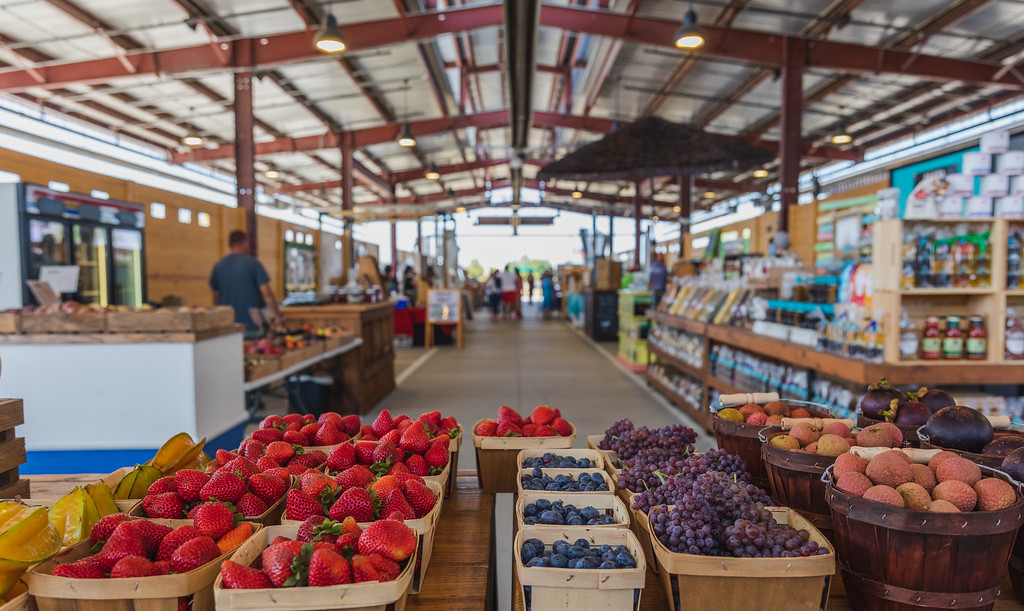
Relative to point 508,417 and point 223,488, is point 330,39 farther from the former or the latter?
point 223,488

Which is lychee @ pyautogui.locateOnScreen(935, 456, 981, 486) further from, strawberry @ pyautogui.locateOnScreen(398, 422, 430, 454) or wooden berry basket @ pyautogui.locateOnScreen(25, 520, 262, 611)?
wooden berry basket @ pyautogui.locateOnScreen(25, 520, 262, 611)

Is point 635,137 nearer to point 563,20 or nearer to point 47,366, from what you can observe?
point 563,20

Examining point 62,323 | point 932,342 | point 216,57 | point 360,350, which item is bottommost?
point 360,350

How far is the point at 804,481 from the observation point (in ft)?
4.33

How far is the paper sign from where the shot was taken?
18.0ft

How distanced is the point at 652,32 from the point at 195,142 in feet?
23.5

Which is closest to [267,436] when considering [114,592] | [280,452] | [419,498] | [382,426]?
[280,452]

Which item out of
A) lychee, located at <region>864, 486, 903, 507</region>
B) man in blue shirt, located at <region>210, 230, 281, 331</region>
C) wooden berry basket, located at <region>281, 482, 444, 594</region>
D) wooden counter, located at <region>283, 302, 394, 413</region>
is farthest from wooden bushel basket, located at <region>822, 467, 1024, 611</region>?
wooden counter, located at <region>283, 302, 394, 413</region>

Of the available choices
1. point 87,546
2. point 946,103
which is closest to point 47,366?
point 87,546

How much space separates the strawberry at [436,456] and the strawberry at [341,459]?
0.19m

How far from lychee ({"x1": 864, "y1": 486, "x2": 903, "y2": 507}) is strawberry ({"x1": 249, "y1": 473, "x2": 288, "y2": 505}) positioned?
120cm

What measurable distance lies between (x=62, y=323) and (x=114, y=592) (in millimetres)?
2476

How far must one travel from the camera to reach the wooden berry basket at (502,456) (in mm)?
1758

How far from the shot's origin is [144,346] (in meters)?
2.83
